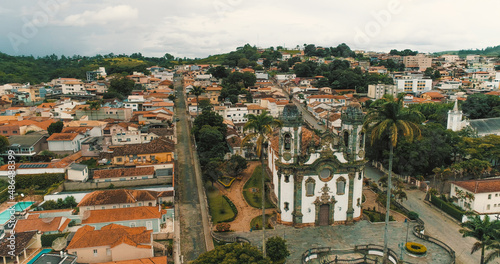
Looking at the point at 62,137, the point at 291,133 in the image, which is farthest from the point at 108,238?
the point at 62,137

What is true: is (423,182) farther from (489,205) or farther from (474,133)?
(474,133)

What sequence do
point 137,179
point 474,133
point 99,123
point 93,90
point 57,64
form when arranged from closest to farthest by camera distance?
point 137,179 < point 474,133 < point 99,123 < point 93,90 < point 57,64

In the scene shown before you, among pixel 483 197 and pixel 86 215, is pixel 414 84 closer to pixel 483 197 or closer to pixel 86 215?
pixel 483 197

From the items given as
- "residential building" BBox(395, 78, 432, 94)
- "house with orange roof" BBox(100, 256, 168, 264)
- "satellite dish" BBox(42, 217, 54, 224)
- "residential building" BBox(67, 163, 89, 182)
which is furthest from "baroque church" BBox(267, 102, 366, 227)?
"residential building" BBox(395, 78, 432, 94)

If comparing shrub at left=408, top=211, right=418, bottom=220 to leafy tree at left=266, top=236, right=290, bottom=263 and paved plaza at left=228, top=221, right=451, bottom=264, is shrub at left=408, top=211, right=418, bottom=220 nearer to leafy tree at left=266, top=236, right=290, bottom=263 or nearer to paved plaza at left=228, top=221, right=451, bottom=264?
paved plaza at left=228, top=221, right=451, bottom=264

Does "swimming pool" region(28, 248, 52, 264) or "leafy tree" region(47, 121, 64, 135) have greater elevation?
"leafy tree" region(47, 121, 64, 135)

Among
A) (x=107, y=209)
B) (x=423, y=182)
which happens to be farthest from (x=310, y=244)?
(x=423, y=182)
